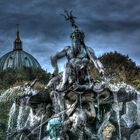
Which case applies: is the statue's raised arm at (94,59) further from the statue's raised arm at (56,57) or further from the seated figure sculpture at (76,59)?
the statue's raised arm at (56,57)

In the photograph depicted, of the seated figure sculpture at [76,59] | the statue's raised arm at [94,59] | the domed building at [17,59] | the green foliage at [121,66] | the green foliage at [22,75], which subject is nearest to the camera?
the seated figure sculpture at [76,59]

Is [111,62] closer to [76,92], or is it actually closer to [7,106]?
[7,106]

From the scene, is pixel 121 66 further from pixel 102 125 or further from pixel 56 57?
pixel 102 125

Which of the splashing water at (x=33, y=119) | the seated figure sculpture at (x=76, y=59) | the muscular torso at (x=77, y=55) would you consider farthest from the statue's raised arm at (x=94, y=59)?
the splashing water at (x=33, y=119)

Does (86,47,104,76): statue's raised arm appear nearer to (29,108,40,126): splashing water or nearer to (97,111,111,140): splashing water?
(97,111,111,140): splashing water

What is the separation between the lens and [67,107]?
19547 mm

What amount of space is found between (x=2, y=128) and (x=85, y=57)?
1998 cm

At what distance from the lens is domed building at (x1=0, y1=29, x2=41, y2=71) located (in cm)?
11800

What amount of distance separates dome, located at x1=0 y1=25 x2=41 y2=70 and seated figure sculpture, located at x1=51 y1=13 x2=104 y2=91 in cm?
9485

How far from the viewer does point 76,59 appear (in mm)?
19953

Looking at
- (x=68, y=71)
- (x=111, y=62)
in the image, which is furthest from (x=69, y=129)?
(x=111, y=62)

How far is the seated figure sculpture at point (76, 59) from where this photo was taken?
64.7 feet

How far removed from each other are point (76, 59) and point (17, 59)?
103m

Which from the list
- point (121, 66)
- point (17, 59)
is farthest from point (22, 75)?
point (17, 59)
